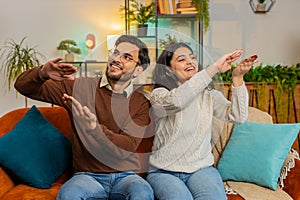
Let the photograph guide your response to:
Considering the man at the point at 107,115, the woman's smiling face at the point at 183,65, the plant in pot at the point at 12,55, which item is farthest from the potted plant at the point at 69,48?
the woman's smiling face at the point at 183,65

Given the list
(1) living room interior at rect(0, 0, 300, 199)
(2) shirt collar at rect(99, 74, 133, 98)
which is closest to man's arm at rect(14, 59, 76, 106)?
(2) shirt collar at rect(99, 74, 133, 98)

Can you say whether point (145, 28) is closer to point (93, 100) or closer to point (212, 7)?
point (212, 7)

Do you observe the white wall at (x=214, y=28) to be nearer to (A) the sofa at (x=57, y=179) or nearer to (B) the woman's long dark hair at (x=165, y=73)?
(A) the sofa at (x=57, y=179)

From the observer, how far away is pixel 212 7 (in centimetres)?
388

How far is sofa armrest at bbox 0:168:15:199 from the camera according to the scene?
1.94 metres

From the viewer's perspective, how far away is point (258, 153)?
83.3 inches

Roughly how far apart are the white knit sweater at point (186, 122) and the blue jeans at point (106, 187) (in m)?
0.19

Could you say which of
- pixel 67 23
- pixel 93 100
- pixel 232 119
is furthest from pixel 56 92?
pixel 67 23

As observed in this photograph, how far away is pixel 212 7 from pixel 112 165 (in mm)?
2474

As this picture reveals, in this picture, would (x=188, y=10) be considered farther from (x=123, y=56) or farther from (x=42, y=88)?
(x=42, y=88)

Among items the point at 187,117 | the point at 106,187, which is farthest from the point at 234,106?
the point at 106,187

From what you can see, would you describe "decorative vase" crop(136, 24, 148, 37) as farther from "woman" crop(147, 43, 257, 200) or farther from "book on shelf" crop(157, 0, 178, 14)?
"woman" crop(147, 43, 257, 200)

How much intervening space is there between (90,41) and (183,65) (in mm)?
2260

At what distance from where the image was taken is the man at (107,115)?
5.82 feet
